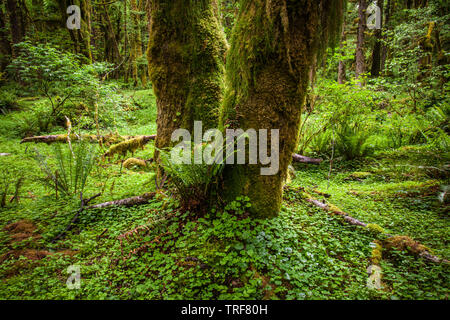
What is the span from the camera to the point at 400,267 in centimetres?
204

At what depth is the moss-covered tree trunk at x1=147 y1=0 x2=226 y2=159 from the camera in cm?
377

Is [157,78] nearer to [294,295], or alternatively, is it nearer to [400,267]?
[294,295]

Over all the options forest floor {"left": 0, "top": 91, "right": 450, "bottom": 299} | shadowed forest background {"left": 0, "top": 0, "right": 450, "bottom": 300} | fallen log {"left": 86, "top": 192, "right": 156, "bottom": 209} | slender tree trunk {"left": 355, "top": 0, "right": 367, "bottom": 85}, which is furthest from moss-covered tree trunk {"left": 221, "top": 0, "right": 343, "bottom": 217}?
slender tree trunk {"left": 355, "top": 0, "right": 367, "bottom": 85}

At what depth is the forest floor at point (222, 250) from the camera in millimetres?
1850

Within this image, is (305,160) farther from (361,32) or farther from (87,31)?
(87,31)

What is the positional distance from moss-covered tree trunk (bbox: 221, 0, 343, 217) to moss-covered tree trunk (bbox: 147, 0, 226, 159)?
1276mm

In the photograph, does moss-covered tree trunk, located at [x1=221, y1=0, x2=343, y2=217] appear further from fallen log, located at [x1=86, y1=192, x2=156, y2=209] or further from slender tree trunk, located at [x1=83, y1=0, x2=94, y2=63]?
slender tree trunk, located at [x1=83, y1=0, x2=94, y2=63]

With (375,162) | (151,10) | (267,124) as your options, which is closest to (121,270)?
(267,124)

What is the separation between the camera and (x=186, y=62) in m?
3.87

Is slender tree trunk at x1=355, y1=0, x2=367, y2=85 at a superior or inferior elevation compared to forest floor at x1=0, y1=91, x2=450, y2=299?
superior

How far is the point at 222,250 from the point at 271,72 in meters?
2.09
